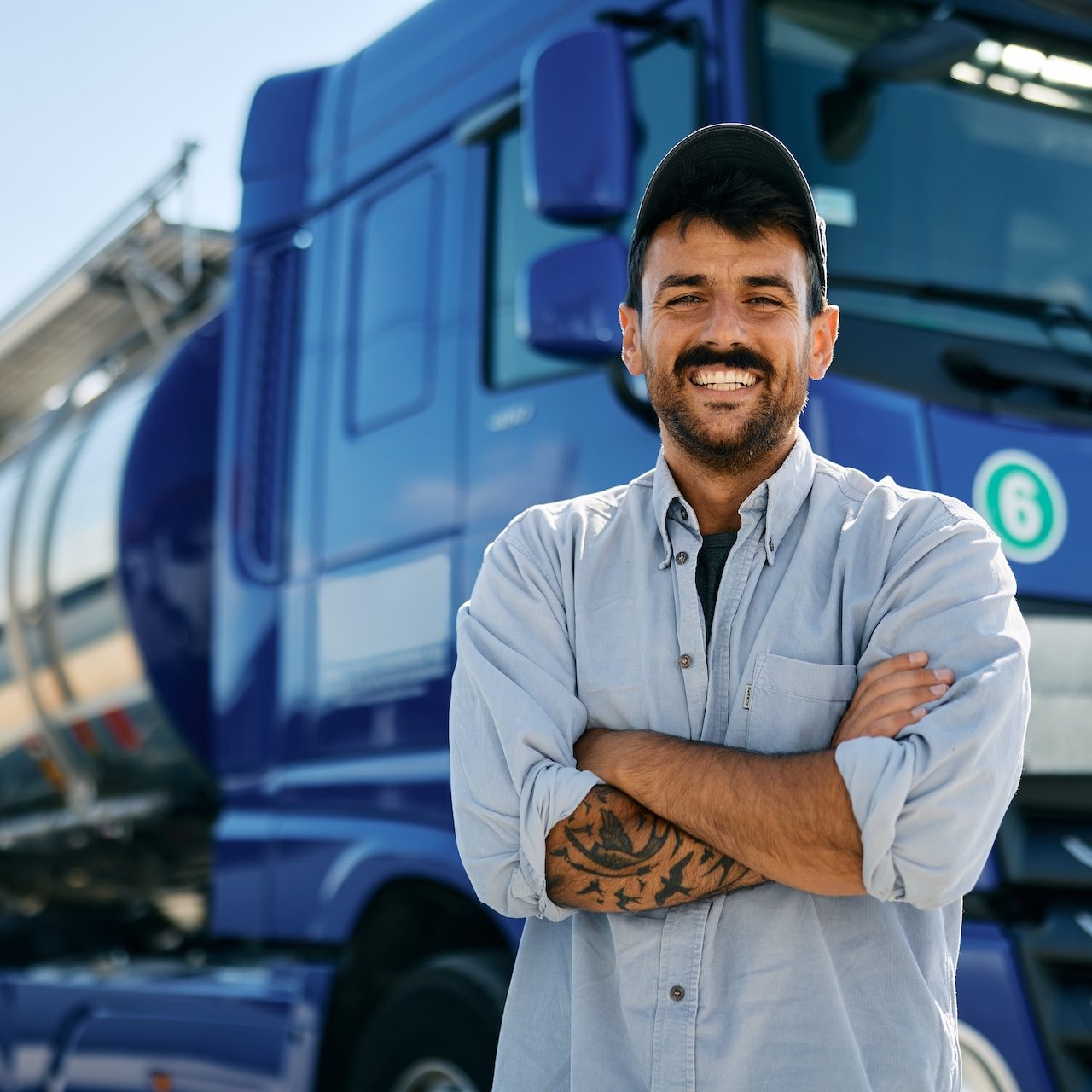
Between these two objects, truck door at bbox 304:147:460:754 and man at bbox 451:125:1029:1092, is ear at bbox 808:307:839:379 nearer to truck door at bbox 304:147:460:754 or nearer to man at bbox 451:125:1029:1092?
man at bbox 451:125:1029:1092

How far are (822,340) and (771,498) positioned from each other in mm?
267

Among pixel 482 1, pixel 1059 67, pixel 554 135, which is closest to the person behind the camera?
pixel 554 135

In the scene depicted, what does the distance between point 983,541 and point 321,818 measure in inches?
90.2

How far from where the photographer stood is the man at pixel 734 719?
180cm

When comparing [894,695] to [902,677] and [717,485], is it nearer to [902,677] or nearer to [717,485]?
[902,677]

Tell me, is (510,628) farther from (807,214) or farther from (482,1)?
(482,1)

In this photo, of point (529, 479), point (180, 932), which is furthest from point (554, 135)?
point (180, 932)

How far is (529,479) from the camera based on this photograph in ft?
10.8

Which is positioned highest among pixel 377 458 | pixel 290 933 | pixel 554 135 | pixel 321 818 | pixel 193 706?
pixel 554 135

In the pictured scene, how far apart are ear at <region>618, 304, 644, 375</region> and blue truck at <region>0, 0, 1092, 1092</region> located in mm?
Answer: 650

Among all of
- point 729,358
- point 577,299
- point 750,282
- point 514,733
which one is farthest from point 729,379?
point 577,299

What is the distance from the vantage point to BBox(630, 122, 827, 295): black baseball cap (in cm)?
213

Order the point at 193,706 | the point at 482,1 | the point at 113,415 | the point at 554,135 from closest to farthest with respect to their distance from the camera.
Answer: the point at 554,135
the point at 482,1
the point at 193,706
the point at 113,415

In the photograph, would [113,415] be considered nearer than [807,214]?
No
